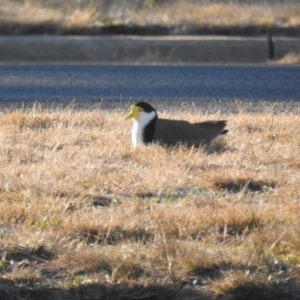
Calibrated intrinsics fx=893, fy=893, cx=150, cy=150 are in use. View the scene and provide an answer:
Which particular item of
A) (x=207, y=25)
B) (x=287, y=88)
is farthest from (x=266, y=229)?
(x=207, y=25)

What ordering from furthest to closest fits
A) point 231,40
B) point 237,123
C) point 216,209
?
1. point 231,40
2. point 237,123
3. point 216,209

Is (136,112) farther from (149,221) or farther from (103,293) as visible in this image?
(103,293)

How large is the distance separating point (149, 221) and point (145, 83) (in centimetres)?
746

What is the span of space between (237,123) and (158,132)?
1219 millimetres

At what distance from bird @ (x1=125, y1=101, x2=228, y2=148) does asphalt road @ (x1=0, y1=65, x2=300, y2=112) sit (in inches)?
143

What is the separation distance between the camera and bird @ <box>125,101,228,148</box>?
6.47 meters

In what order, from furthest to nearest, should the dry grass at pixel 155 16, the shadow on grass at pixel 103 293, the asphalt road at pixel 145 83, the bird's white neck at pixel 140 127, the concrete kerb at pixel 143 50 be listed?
the dry grass at pixel 155 16
the concrete kerb at pixel 143 50
the asphalt road at pixel 145 83
the bird's white neck at pixel 140 127
the shadow on grass at pixel 103 293

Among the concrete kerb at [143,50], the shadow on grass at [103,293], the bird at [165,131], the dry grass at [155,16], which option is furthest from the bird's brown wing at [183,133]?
the dry grass at [155,16]

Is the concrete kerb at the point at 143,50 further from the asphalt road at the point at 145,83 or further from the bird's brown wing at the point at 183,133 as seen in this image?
the bird's brown wing at the point at 183,133

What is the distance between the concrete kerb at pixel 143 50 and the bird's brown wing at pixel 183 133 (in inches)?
334

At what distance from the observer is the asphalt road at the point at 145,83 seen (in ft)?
34.8

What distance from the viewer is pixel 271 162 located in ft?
19.8

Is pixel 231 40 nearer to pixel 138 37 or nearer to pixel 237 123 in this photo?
pixel 138 37

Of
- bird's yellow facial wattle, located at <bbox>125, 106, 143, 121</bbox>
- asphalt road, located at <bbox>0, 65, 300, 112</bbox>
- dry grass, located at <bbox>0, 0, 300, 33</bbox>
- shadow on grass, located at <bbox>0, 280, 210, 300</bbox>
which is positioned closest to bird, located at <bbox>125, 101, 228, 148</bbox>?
bird's yellow facial wattle, located at <bbox>125, 106, 143, 121</bbox>
